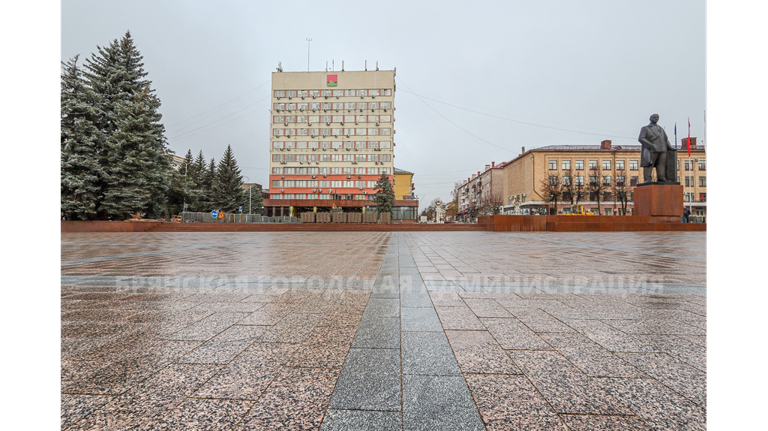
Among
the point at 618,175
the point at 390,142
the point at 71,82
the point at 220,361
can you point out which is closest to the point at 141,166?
the point at 71,82

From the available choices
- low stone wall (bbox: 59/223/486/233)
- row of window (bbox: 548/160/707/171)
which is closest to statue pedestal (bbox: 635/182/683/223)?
low stone wall (bbox: 59/223/486/233)

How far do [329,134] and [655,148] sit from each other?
49.7m

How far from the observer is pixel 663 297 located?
390 centimetres

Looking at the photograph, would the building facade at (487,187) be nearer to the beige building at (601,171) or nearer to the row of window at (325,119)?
the beige building at (601,171)

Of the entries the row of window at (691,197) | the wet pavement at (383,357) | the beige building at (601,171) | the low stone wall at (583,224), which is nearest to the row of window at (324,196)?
the beige building at (601,171)

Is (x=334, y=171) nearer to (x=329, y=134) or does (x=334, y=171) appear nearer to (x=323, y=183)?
(x=323, y=183)

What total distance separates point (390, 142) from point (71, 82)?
1695 inches

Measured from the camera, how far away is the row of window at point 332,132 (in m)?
60.8

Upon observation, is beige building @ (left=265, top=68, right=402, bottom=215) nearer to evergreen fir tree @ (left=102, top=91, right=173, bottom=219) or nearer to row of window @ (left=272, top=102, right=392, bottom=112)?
row of window @ (left=272, top=102, right=392, bottom=112)

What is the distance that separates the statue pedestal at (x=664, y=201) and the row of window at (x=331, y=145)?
4395 cm

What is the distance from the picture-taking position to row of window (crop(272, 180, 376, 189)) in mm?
59625

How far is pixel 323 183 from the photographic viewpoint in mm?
59844
